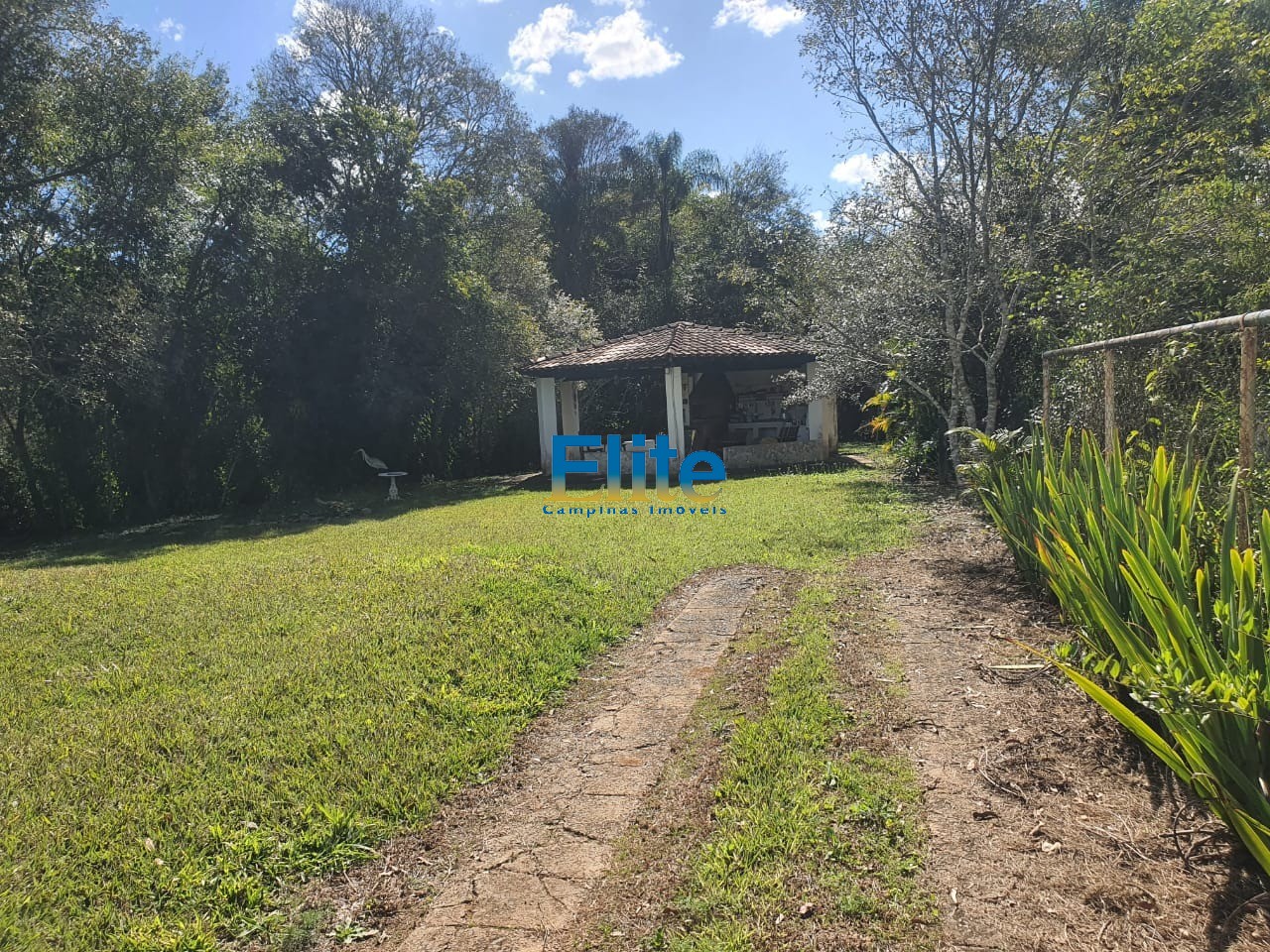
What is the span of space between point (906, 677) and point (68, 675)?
5247 mm

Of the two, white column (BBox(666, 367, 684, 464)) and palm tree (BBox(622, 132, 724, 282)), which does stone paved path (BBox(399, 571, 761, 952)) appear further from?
palm tree (BBox(622, 132, 724, 282))

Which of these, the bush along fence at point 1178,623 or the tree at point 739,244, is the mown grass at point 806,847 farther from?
the tree at point 739,244

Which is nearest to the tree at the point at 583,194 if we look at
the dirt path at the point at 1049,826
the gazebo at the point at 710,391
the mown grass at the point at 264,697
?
the gazebo at the point at 710,391

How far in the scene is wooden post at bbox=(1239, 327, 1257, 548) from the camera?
289 centimetres

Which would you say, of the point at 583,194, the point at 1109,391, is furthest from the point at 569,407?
the point at 583,194

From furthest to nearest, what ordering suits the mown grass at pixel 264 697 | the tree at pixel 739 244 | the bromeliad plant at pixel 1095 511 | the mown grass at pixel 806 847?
1. the tree at pixel 739 244
2. the bromeliad plant at pixel 1095 511
3. the mown grass at pixel 264 697
4. the mown grass at pixel 806 847

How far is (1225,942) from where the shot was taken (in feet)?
6.57

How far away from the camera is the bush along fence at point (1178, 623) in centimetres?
212

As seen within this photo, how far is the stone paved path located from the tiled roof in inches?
455

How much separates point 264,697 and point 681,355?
12597 millimetres

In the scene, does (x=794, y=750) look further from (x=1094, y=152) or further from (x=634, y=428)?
(x=634, y=428)

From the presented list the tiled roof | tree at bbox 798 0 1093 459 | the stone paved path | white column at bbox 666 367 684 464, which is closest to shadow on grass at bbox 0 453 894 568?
white column at bbox 666 367 684 464

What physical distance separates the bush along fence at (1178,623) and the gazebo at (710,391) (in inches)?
450

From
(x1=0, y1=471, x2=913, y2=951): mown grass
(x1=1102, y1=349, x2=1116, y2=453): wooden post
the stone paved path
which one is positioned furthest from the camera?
(x1=1102, y1=349, x2=1116, y2=453): wooden post
